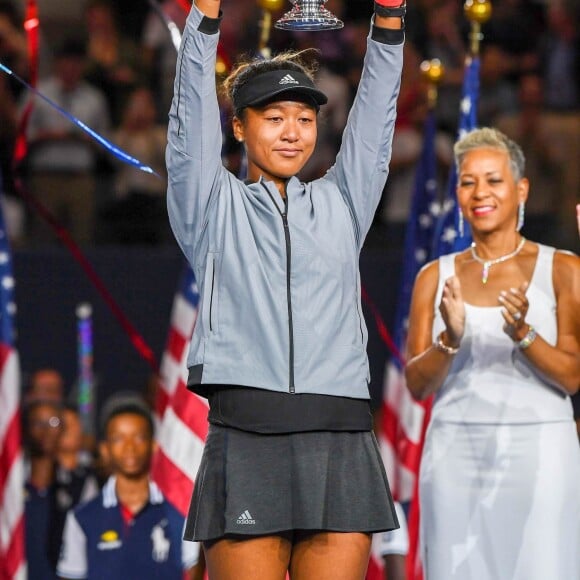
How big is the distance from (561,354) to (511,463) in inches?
13.3

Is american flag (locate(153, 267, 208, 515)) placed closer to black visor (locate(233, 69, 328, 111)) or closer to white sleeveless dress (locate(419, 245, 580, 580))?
white sleeveless dress (locate(419, 245, 580, 580))

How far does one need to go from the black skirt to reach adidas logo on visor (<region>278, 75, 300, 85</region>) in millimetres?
718

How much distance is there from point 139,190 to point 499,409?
4.66 metres

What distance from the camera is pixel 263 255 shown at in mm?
2945

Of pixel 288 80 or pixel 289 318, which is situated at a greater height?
pixel 288 80

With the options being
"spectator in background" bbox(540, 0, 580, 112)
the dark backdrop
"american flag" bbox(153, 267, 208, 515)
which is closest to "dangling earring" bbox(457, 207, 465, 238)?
"american flag" bbox(153, 267, 208, 515)

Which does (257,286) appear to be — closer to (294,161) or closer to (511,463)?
(294,161)

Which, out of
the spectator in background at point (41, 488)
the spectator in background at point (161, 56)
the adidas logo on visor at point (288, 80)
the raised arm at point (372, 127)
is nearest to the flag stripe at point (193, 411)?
the spectator in background at point (41, 488)

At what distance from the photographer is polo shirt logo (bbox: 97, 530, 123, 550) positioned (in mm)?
5348

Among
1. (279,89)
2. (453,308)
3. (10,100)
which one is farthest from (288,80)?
(10,100)

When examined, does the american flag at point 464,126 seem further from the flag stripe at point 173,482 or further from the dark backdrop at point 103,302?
the dark backdrop at point 103,302

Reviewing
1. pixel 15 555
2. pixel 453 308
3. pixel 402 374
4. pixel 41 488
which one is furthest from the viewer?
pixel 402 374

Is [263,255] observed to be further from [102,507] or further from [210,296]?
[102,507]

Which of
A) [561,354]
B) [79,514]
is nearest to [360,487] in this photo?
[561,354]
